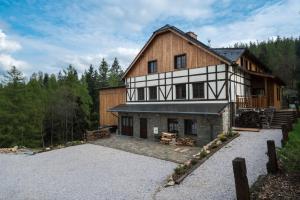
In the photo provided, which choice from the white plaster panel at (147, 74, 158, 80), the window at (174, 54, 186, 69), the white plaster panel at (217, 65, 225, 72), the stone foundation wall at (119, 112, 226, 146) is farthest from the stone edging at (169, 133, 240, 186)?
the white plaster panel at (147, 74, 158, 80)

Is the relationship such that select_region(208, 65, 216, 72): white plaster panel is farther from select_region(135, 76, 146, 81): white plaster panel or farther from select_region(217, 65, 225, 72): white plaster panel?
select_region(135, 76, 146, 81): white plaster panel

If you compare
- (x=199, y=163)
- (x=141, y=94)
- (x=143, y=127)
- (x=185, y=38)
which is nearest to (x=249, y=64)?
(x=185, y=38)

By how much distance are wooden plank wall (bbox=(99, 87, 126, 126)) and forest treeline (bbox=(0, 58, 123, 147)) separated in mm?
6480

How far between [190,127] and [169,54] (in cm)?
647

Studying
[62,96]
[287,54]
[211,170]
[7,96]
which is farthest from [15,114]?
[287,54]

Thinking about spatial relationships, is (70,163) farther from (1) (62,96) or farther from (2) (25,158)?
(1) (62,96)

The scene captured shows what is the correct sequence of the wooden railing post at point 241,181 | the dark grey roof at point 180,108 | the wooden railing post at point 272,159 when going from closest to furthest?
the wooden railing post at point 241,181 < the wooden railing post at point 272,159 < the dark grey roof at point 180,108

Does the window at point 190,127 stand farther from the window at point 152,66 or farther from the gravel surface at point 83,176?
the window at point 152,66

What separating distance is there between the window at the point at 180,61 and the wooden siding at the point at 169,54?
293mm

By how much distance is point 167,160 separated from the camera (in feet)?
40.3

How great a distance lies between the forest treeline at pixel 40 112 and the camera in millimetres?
27297

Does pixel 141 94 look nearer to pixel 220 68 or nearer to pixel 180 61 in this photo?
pixel 180 61

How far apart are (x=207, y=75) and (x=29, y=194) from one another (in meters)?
13.5

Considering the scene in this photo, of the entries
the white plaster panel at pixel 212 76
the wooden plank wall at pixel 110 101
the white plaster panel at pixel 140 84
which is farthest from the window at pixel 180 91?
the wooden plank wall at pixel 110 101
